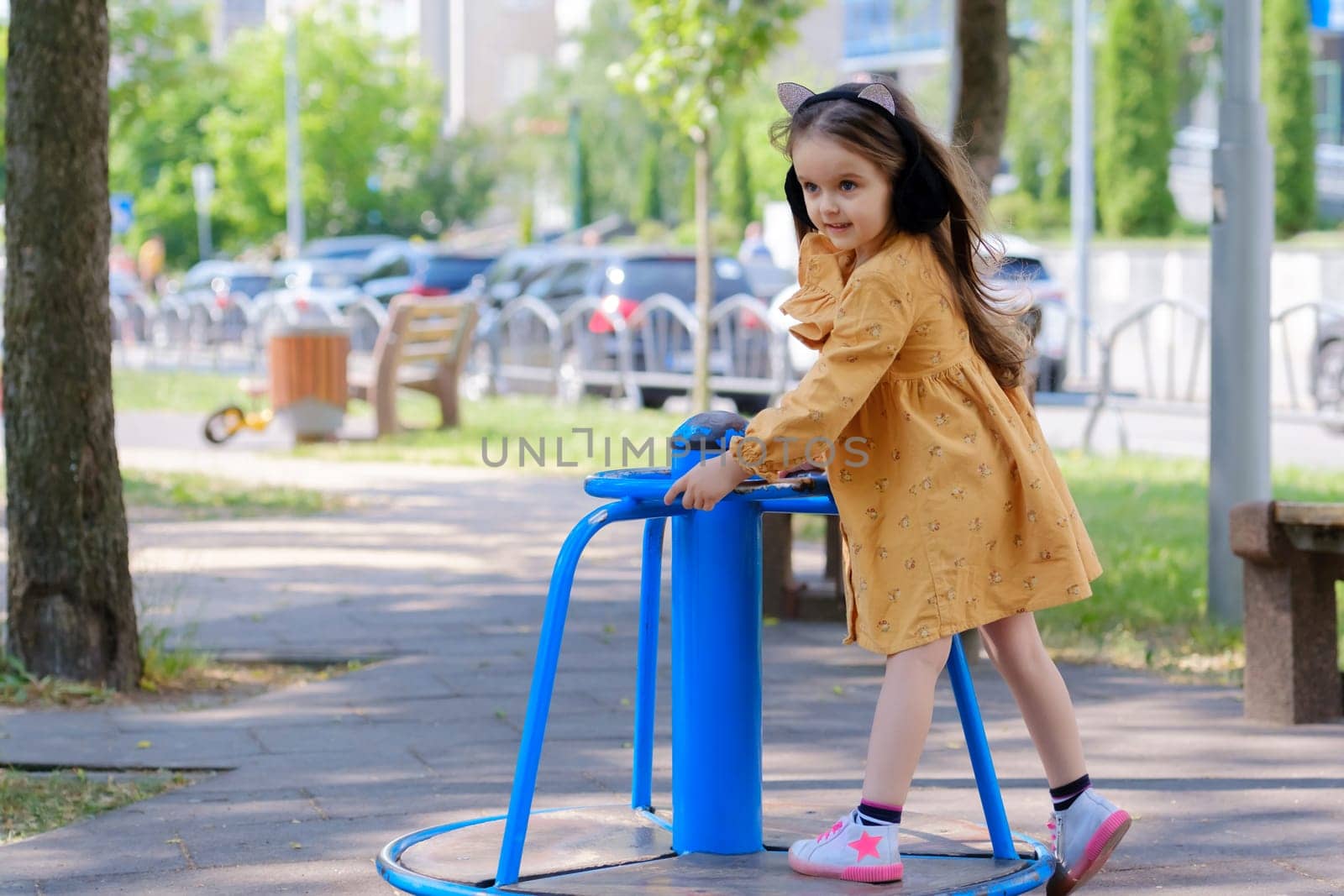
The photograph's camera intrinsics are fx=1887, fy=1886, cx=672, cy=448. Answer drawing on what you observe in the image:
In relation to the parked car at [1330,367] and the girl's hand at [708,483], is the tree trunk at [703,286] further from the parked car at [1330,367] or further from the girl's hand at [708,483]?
the girl's hand at [708,483]

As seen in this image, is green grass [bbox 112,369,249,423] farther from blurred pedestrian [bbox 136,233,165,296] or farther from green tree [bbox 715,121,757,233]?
green tree [bbox 715,121,757,233]

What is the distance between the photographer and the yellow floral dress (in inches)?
126

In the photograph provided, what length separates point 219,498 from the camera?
1049cm

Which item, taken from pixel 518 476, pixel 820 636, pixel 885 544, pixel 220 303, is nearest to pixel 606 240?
pixel 220 303

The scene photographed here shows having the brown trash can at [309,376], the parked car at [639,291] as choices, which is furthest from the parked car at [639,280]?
the brown trash can at [309,376]

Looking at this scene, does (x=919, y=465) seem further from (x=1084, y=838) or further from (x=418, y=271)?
(x=418, y=271)

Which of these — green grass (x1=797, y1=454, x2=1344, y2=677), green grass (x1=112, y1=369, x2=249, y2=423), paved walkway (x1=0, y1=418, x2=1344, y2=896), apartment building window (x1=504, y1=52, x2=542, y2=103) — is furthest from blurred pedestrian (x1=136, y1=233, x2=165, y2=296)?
paved walkway (x1=0, y1=418, x2=1344, y2=896)

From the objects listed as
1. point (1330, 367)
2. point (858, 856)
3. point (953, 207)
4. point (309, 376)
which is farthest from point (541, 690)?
point (1330, 367)

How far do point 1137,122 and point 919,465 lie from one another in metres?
34.5

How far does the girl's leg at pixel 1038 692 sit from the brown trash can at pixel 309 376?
34.9 feet

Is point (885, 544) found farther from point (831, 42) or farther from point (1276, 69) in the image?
point (831, 42)

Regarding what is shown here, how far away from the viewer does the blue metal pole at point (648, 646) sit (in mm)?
3562

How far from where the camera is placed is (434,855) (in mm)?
3465

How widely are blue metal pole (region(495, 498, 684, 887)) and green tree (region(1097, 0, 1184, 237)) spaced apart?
3450cm
